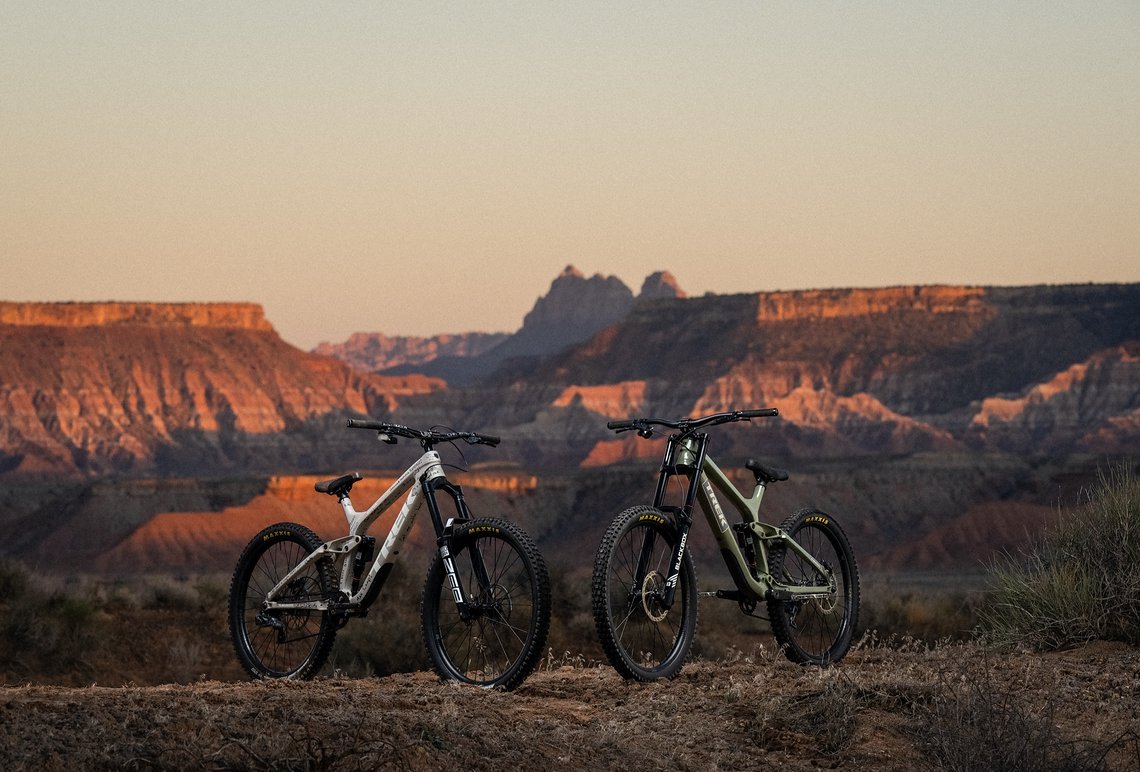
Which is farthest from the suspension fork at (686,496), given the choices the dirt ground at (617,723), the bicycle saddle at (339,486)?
the bicycle saddle at (339,486)

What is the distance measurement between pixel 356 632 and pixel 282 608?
45.9 ft

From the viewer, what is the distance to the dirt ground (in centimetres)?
679

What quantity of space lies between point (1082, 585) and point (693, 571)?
3212 millimetres

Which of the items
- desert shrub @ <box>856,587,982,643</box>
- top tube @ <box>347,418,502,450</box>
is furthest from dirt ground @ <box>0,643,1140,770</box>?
desert shrub @ <box>856,587,982,643</box>

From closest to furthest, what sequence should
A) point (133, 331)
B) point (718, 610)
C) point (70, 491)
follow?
point (718, 610) < point (70, 491) < point (133, 331)

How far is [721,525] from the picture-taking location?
9844 millimetres

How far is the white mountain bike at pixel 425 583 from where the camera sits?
9227 millimetres

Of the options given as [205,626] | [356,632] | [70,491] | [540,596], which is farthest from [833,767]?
[70,491]

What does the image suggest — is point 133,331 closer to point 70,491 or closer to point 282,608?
point 70,491

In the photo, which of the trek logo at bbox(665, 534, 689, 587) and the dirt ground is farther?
the trek logo at bbox(665, 534, 689, 587)

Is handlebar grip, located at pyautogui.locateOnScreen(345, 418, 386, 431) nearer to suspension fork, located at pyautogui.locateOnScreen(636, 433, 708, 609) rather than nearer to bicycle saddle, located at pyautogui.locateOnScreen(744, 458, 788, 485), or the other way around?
suspension fork, located at pyautogui.locateOnScreen(636, 433, 708, 609)

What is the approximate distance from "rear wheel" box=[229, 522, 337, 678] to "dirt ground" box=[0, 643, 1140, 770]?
0.53 meters

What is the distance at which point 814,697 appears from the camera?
8.51 metres

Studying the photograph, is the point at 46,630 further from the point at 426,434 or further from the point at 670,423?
the point at 670,423
